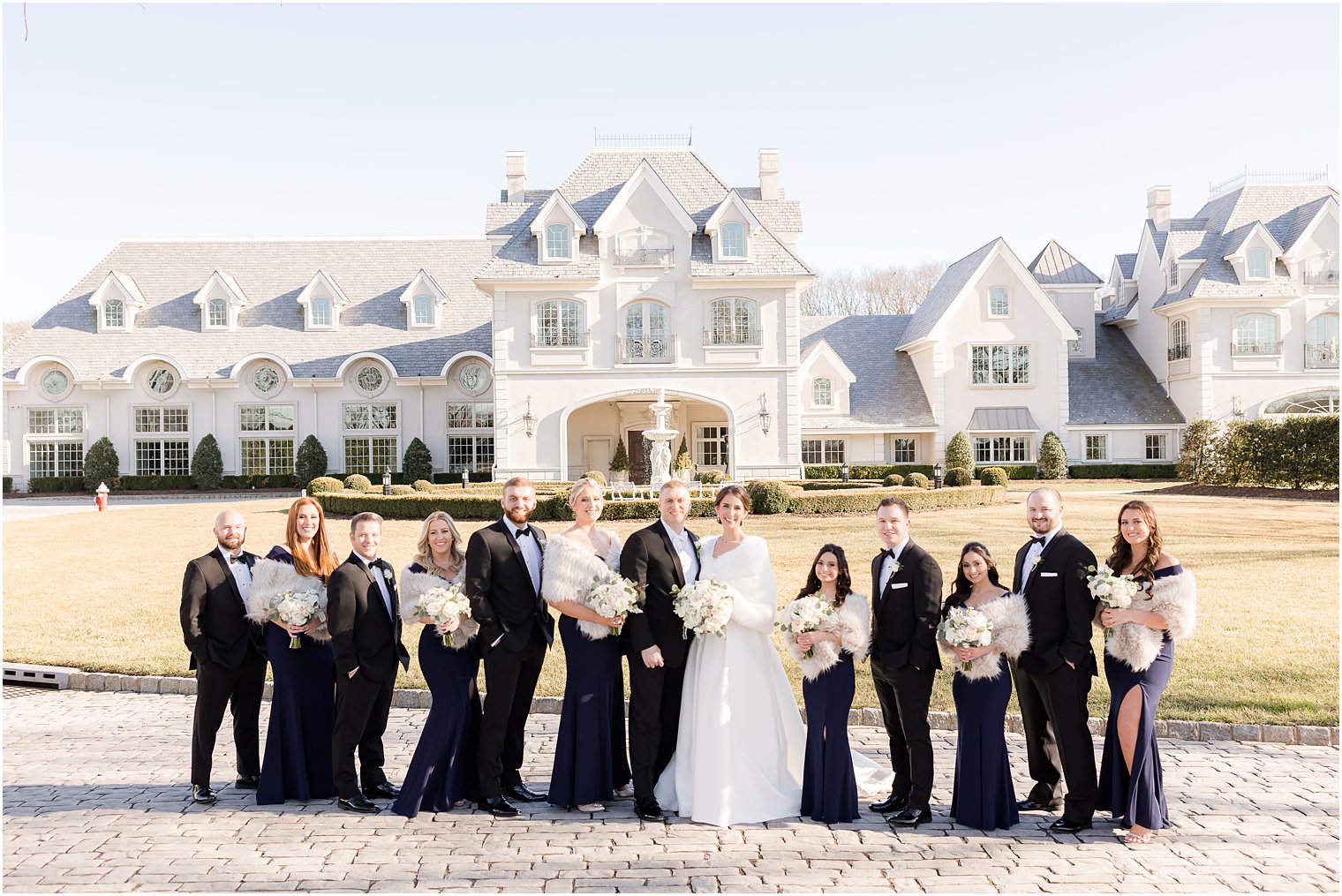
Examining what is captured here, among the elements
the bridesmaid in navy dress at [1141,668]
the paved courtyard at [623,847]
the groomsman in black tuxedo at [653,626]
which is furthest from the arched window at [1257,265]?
the groomsman in black tuxedo at [653,626]

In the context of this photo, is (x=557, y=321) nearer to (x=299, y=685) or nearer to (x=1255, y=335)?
(x=299, y=685)

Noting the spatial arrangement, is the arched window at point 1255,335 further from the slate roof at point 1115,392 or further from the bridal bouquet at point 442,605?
the bridal bouquet at point 442,605

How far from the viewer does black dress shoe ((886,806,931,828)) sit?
217 inches

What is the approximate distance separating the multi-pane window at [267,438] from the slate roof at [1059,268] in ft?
99.7

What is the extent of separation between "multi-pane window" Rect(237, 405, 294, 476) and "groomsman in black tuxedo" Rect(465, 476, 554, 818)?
31.8 m

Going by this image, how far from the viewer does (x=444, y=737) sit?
231 inches

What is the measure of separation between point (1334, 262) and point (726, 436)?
76.0 ft

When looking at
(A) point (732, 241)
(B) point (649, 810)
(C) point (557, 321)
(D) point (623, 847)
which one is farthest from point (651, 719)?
(A) point (732, 241)

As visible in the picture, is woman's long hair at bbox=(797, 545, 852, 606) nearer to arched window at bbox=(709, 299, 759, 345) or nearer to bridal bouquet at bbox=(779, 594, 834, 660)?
bridal bouquet at bbox=(779, 594, 834, 660)

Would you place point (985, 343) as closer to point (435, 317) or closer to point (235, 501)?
point (435, 317)

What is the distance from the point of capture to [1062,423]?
3475cm

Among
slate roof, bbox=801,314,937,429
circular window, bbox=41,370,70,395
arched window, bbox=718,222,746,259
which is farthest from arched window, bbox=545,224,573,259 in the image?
circular window, bbox=41,370,70,395

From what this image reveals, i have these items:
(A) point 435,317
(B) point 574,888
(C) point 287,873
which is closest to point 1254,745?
(B) point 574,888

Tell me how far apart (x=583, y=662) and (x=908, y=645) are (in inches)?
78.8
